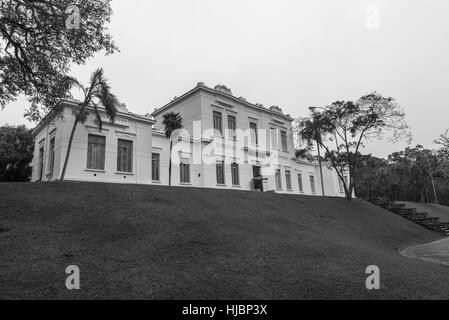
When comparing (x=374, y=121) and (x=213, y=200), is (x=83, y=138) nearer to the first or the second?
(x=213, y=200)

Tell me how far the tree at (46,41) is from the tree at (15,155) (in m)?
19.6

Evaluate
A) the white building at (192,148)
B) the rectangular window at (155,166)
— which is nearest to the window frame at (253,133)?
the white building at (192,148)

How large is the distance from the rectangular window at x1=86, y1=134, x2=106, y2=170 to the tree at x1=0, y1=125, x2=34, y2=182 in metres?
13.6

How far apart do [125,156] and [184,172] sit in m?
5.71

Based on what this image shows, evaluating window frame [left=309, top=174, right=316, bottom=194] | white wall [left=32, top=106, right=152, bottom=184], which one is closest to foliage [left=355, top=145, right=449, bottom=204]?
window frame [left=309, top=174, right=316, bottom=194]

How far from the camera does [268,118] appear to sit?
115ft

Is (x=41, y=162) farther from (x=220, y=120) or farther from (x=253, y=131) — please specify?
(x=253, y=131)

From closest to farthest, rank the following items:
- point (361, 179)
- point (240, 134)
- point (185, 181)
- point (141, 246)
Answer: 1. point (141, 246)
2. point (185, 181)
3. point (240, 134)
4. point (361, 179)

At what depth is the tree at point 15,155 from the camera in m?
30.4

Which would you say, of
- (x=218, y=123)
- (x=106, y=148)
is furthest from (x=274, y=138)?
(x=106, y=148)

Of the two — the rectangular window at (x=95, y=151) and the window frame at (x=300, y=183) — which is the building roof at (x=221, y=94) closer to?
the window frame at (x=300, y=183)
